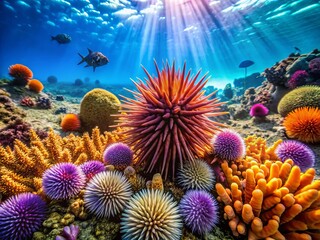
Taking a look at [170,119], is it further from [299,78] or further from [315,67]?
[315,67]

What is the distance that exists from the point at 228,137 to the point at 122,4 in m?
32.8

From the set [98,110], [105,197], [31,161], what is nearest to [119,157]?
[105,197]

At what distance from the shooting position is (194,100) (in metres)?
2.56

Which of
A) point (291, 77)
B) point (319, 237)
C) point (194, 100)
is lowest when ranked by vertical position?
point (319, 237)

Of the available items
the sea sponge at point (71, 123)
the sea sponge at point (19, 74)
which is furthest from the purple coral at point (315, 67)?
the sea sponge at point (19, 74)

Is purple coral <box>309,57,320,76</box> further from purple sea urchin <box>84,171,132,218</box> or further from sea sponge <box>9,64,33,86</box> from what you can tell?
sea sponge <box>9,64,33,86</box>

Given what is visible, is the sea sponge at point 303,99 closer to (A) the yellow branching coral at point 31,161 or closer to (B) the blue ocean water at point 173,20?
(A) the yellow branching coral at point 31,161

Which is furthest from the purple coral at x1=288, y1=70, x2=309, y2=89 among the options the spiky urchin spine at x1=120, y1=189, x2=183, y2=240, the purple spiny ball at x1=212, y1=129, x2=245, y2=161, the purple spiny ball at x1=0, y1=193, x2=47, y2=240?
the purple spiny ball at x1=0, y1=193, x2=47, y2=240

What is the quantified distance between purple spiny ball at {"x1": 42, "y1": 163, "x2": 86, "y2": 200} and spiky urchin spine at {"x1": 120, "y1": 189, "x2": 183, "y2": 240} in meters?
0.73

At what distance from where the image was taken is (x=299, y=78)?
7.98m

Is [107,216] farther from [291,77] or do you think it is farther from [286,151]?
[291,77]

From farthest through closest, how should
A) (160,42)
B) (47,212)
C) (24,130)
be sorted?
(160,42) < (24,130) < (47,212)

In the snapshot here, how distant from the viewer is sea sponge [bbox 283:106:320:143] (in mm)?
4227

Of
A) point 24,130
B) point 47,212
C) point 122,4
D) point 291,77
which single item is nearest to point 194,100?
point 47,212
